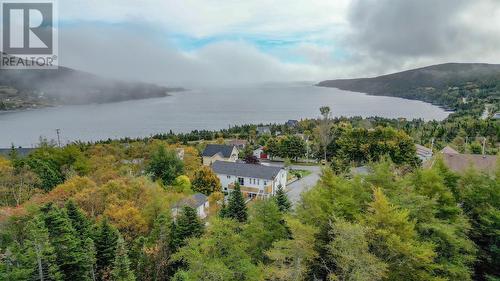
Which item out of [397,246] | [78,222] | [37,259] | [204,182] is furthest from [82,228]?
[204,182]

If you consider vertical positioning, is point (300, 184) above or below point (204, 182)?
below

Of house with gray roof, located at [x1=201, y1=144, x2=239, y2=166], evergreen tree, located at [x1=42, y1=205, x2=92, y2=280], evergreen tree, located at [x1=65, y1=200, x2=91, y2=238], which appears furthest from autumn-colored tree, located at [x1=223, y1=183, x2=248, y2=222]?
house with gray roof, located at [x1=201, y1=144, x2=239, y2=166]

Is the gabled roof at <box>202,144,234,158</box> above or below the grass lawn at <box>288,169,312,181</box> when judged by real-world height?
above

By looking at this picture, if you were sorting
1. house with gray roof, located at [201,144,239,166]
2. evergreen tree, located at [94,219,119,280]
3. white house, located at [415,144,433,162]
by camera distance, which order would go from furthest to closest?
house with gray roof, located at [201,144,239,166] → white house, located at [415,144,433,162] → evergreen tree, located at [94,219,119,280]

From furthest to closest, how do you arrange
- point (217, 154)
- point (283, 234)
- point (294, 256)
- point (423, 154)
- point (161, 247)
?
1. point (423, 154)
2. point (217, 154)
3. point (161, 247)
4. point (283, 234)
5. point (294, 256)

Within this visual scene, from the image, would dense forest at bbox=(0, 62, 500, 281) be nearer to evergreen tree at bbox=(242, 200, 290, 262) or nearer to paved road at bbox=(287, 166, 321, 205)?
evergreen tree at bbox=(242, 200, 290, 262)

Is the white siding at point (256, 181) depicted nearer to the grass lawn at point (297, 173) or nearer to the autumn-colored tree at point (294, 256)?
the grass lawn at point (297, 173)

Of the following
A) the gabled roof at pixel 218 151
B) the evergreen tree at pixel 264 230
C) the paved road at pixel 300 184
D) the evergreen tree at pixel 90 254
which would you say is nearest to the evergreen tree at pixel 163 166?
the paved road at pixel 300 184

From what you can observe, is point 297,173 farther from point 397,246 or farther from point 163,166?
point 397,246
